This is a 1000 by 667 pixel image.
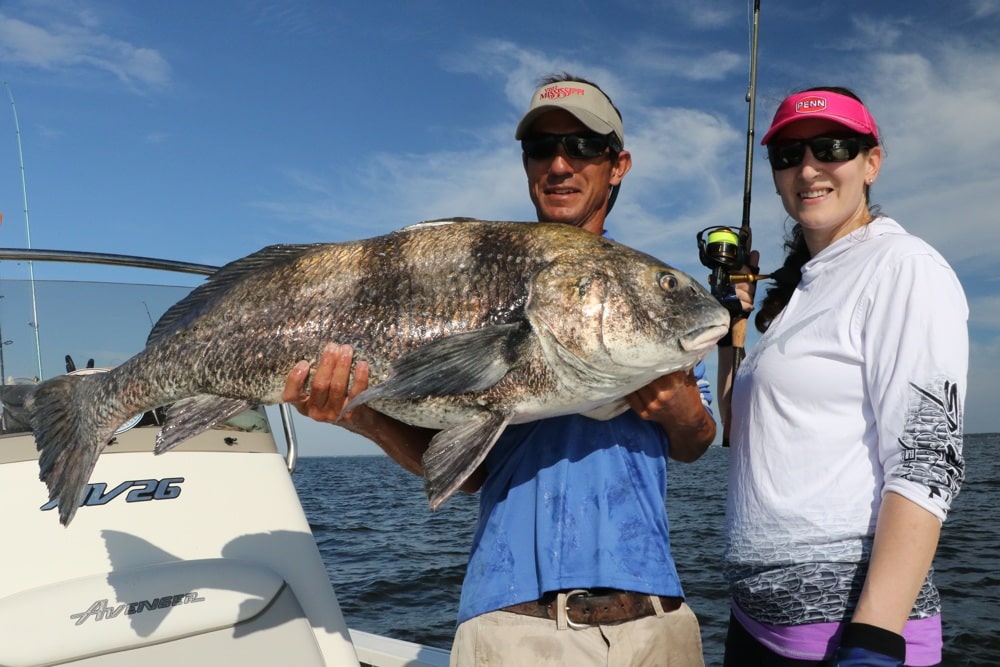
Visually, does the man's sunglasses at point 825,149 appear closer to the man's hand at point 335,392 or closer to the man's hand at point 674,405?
the man's hand at point 674,405

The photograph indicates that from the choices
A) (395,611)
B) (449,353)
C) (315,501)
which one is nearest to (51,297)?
(449,353)

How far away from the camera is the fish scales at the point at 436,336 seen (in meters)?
2.51

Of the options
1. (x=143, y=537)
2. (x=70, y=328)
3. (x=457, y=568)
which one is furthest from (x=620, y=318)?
(x=457, y=568)

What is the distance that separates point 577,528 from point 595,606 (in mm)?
268

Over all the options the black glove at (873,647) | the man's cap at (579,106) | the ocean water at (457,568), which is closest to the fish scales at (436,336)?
the man's cap at (579,106)

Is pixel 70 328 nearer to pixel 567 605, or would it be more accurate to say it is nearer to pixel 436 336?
pixel 436 336

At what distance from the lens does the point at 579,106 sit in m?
2.88

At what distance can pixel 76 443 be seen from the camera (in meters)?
2.90

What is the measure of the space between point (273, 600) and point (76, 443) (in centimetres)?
121

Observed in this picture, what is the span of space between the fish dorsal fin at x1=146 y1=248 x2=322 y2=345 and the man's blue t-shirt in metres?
1.22

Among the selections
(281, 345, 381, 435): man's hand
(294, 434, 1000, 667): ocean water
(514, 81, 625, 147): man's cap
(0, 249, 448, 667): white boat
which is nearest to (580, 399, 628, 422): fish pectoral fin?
(281, 345, 381, 435): man's hand

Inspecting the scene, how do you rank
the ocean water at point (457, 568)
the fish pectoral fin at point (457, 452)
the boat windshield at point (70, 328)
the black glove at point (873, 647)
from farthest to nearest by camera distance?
the ocean water at point (457, 568) < the boat windshield at point (70, 328) < the fish pectoral fin at point (457, 452) < the black glove at point (873, 647)

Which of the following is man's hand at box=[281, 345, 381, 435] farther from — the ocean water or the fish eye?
the ocean water

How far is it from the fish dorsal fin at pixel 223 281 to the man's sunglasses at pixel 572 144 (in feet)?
3.34
